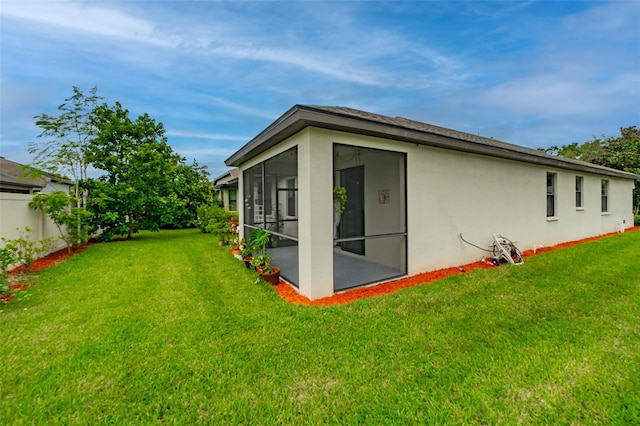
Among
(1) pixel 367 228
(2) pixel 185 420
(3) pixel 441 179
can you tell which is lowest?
(2) pixel 185 420

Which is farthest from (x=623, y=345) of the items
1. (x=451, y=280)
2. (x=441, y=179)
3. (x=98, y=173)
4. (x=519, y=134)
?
(x=519, y=134)

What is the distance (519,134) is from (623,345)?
25.2m

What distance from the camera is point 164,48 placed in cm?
761

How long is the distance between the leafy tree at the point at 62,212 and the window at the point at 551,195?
51.8 feet

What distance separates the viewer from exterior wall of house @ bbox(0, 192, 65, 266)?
251 inches

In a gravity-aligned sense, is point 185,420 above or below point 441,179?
below

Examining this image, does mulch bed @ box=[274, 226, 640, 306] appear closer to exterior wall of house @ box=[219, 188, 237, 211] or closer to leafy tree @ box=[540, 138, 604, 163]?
exterior wall of house @ box=[219, 188, 237, 211]

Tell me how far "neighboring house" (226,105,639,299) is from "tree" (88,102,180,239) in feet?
18.6

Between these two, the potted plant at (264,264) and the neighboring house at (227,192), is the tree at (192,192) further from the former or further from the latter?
the potted plant at (264,264)

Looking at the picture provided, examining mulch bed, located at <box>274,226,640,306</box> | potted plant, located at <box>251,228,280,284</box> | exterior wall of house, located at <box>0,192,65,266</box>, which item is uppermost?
exterior wall of house, located at <box>0,192,65,266</box>

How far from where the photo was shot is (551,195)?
9.51 metres

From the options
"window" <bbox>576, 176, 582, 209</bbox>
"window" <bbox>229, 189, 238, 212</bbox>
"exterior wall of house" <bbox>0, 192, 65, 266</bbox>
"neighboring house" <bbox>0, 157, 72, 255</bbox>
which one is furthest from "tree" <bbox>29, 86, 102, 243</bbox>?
"window" <bbox>576, 176, 582, 209</bbox>

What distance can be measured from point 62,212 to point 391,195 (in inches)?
400

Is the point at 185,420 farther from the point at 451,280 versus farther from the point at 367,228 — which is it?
the point at 367,228
